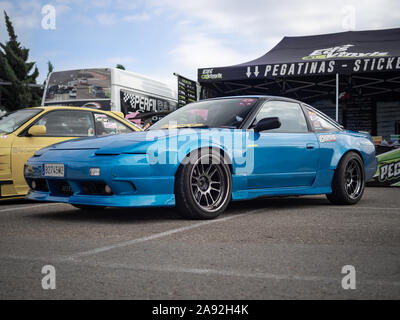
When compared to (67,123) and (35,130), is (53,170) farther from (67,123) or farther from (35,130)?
(67,123)

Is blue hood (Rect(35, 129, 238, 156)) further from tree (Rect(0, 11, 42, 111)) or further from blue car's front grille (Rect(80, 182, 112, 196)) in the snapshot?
tree (Rect(0, 11, 42, 111))

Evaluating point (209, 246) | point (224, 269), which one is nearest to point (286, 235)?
point (209, 246)

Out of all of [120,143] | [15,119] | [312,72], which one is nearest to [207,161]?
[120,143]

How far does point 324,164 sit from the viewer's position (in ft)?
19.3

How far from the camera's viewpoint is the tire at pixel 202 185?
448cm

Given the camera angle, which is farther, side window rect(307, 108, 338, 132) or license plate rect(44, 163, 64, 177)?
side window rect(307, 108, 338, 132)

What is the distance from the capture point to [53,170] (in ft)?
15.3

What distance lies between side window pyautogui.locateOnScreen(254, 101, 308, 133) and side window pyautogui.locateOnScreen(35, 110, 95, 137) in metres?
2.86

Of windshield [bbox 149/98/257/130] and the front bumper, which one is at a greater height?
windshield [bbox 149/98/257/130]

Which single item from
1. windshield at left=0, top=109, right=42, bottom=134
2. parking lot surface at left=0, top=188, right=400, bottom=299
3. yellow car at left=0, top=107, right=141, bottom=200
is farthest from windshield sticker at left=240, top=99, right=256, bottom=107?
windshield at left=0, top=109, right=42, bottom=134

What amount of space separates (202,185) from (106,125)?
126 inches

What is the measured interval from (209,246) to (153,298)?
120 centimetres

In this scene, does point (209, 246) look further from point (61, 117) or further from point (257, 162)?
point (61, 117)

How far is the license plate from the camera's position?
4578 millimetres
